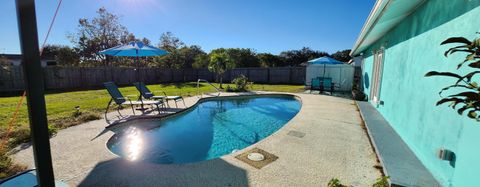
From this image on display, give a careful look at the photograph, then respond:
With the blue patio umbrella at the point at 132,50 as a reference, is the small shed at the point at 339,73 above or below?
below

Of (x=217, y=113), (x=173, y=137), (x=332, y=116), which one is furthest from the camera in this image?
(x=217, y=113)

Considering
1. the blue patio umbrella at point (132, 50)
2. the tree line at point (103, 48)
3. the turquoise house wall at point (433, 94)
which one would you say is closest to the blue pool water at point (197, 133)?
the blue patio umbrella at point (132, 50)

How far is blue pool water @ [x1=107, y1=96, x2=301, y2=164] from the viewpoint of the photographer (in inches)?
182

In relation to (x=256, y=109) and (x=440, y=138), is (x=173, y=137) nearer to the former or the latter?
(x=256, y=109)

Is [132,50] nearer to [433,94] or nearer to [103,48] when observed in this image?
[433,94]

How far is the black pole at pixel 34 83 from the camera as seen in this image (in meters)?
1.58

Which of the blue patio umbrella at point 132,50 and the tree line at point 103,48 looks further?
the tree line at point 103,48

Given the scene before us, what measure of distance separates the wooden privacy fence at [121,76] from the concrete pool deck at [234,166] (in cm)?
830

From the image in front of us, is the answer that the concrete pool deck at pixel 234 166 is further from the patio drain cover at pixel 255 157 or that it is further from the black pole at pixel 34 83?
the black pole at pixel 34 83

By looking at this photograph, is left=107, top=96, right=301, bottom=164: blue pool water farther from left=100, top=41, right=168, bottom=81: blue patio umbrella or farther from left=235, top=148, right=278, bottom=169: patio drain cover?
left=100, top=41, right=168, bottom=81: blue patio umbrella

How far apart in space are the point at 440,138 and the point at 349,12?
915cm

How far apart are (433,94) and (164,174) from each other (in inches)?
157

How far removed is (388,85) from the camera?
578cm

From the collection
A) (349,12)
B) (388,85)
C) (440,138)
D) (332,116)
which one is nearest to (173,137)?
(332,116)
